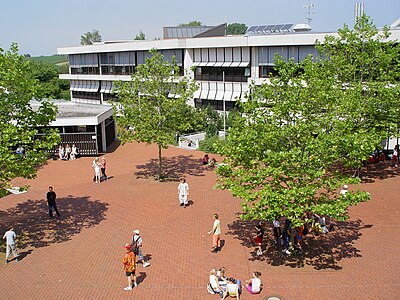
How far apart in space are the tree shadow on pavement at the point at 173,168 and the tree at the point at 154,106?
4.82 feet

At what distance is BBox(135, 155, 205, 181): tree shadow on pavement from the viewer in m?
27.8

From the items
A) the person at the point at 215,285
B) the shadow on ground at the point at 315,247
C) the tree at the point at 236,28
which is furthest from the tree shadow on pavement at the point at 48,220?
the tree at the point at 236,28

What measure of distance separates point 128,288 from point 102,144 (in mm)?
22496

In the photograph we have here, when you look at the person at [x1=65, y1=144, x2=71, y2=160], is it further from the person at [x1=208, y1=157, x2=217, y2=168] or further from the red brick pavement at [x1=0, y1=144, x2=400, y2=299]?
the person at [x1=208, y1=157, x2=217, y2=168]

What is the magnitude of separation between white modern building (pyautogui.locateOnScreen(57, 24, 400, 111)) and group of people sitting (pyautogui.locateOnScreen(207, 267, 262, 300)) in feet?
71.7

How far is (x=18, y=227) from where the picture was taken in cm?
1920

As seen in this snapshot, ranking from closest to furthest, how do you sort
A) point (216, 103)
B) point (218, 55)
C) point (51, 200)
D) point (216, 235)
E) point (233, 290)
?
point (233, 290) < point (216, 235) < point (51, 200) < point (218, 55) < point (216, 103)

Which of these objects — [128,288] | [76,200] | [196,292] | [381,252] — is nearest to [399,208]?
[381,252]

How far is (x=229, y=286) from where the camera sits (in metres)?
13.1

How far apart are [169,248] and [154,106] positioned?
1106 cm

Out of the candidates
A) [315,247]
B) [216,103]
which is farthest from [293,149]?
[216,103]

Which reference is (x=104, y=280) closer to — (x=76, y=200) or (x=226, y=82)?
(x=76, y=200)

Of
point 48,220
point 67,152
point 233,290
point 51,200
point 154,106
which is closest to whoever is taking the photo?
point 233,290

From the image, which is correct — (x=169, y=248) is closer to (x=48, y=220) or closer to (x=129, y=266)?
(x=129, y=266)
